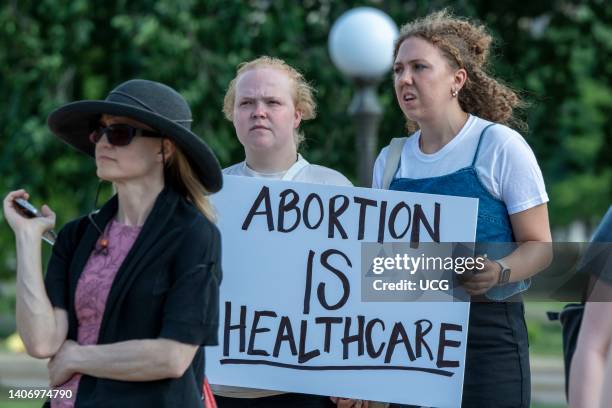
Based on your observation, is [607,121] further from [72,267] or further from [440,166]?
[72,267]

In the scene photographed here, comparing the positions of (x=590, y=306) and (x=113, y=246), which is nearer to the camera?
(x=590, y=306)

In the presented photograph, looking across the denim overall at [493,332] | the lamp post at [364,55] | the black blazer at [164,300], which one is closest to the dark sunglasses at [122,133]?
the black blazer at [164,300]

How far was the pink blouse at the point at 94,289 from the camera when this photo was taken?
3066mm

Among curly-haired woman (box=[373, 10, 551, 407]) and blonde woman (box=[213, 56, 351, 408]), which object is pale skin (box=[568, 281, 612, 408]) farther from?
blonde woman (box=[213, 56, 351, 408])

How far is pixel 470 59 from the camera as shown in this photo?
14.1 ft

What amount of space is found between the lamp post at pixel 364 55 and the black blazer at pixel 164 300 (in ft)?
27.0

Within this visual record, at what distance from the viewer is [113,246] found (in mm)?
3133

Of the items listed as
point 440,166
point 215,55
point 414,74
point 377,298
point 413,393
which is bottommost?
point 413,393

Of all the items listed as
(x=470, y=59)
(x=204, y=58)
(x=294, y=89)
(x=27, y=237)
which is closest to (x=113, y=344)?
(x=27, y=237)

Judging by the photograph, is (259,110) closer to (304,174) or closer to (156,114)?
(304,174)

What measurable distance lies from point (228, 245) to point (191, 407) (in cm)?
139

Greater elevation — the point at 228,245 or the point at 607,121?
the point at 607,121

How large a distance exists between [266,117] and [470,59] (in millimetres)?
685

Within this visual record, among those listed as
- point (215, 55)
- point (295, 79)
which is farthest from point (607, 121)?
point (295, 79)
